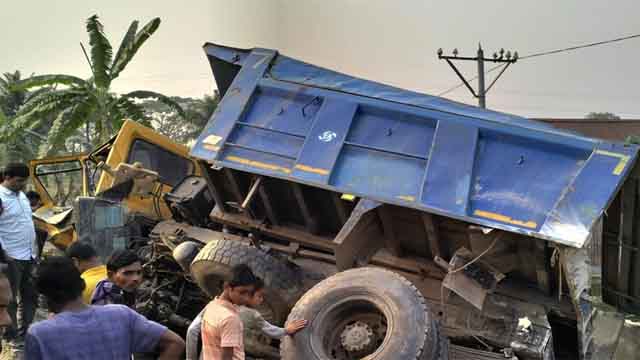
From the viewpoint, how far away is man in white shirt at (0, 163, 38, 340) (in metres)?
5.40

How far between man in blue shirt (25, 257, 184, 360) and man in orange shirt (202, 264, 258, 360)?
632 millimetres

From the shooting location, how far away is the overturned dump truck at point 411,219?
436cm

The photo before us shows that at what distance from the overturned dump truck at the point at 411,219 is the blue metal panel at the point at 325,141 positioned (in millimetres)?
Result: 11

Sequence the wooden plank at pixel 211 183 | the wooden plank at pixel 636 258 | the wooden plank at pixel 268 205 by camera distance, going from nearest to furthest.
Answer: the wooden plank at pixel 636 258
the wooden plank at pixel 268 205
the wooden plank at pixel 211 183

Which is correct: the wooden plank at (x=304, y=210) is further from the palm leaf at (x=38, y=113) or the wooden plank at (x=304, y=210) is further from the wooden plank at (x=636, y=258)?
the palm leaf at (x=38, y=113)

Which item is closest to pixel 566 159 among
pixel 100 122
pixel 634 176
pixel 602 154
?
pixel 602 154

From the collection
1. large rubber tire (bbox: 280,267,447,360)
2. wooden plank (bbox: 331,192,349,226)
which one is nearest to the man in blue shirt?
large rubber tire (bbox: 280,267,447,360)

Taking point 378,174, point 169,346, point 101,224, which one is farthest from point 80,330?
point 101,224

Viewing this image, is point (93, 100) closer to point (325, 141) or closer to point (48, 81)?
point (48, 81)

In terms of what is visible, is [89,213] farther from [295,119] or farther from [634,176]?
[634,176]

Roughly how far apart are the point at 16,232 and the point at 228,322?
127 inches

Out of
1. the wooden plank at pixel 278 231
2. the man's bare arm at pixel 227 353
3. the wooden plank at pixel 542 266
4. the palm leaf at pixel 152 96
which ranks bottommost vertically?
the man's bare arm at pixel 227 353

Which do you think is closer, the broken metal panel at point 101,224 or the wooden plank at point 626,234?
the wooden plank at point 626,234

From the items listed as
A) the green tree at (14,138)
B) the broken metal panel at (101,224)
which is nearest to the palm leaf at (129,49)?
the green tree at (14,138)
